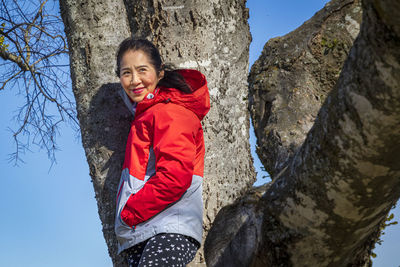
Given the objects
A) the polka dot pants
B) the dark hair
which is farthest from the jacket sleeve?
the dark hair

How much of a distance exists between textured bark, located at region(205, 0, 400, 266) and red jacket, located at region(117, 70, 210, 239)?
0.48 metres

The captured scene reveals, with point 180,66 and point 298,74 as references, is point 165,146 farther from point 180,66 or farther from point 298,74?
point 298,74

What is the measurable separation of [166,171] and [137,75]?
2.47 feet

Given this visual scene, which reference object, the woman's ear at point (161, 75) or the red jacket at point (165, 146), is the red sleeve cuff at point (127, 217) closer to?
the red jacket at point (165, 146)

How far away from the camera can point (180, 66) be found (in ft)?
8.90

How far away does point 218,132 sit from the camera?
8.73 feet

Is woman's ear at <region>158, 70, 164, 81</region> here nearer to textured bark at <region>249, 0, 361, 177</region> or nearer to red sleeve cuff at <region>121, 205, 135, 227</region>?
textured bark at <region>249, 0, 361, 177</region>

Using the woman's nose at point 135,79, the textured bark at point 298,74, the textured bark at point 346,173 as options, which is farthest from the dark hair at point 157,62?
the textured bark at point 346,173

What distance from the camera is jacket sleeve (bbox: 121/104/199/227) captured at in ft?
7.38

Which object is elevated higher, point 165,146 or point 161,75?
point 161,75

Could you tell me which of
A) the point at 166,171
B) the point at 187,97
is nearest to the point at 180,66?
the point at 187,97

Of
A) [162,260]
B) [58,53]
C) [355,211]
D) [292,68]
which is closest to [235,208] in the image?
[162,260]

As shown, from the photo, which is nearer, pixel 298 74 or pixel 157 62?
pixel 298 74

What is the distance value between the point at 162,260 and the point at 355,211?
1054 mm
